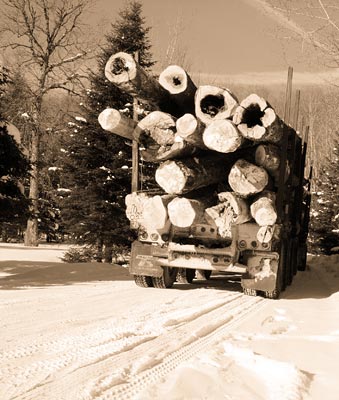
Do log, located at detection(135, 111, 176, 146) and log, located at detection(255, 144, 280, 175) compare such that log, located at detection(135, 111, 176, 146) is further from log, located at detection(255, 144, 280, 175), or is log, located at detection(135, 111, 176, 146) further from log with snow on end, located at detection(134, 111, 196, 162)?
log, located at detection(255, 144, 280, 175)

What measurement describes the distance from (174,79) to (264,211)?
2.67 m

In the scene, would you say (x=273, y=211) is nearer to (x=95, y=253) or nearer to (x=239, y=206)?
(x=239, y=206)

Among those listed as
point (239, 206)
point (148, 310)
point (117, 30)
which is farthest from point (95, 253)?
point (148, 310)

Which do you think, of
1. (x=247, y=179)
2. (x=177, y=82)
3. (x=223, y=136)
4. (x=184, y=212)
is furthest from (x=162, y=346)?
(x=177, y=82)

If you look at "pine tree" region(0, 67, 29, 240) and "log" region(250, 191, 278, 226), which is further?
"pine tree" region(0, 67, 29, 240)

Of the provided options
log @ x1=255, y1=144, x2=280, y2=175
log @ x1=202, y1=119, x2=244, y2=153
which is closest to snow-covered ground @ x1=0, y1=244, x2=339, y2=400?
log @ x1=255, y1=144, x2=280, y2=175

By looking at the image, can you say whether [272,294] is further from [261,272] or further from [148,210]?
[148,210]

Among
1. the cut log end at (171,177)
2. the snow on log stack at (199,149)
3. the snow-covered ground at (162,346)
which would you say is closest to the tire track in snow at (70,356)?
the snow-covered ground at (162,346)

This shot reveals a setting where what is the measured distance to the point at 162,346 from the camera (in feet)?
13.4

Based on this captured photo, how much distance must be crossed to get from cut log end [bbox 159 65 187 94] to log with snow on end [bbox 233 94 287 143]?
115 cm

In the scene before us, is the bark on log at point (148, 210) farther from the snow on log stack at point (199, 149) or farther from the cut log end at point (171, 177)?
the cut log end at point (171, 177)

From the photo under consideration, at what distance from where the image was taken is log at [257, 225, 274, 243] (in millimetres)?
7879

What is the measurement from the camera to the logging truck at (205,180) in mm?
7730

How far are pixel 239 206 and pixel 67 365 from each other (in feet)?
16.3
